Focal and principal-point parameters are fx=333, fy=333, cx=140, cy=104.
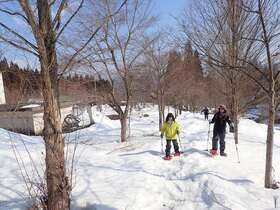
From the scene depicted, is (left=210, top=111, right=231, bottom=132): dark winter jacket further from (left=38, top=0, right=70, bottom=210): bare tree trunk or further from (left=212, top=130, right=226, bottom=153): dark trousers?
(left=38, top=0, right=70, bottom=210): bare tree trunk

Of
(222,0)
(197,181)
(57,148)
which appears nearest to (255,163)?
(197,181)

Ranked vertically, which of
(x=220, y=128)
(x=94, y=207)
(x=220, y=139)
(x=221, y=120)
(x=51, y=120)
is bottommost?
(x=94, y=207)

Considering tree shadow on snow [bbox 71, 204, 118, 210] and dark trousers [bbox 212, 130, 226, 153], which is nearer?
tree shadow on snow [bbox 71, 204, 118, 210]

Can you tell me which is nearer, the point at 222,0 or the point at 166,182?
the point at 166,182

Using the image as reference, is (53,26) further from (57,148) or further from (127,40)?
(127,40)

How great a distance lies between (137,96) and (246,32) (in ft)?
48.5

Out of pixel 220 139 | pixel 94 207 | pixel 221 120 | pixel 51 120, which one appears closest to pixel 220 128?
pixel 221 120

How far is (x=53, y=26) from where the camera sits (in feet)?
15.8

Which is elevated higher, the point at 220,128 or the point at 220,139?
the point at 220,128

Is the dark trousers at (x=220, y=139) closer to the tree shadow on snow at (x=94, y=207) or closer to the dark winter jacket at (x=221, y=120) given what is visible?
the dark winter jacket at (x=221, y=120)

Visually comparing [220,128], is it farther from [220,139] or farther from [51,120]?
[51,120]

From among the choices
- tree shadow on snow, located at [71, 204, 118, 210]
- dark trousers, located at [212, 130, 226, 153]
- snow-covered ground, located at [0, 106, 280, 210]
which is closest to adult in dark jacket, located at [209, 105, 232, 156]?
dark trousers, located at [212, 130, 226, 153]

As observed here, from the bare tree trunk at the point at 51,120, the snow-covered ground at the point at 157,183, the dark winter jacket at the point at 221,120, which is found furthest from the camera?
the dark winter jacket at the point at 221,120

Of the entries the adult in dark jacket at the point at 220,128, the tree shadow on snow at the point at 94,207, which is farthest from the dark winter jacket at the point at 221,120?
the tree shadow on snow at the point at 94,207
